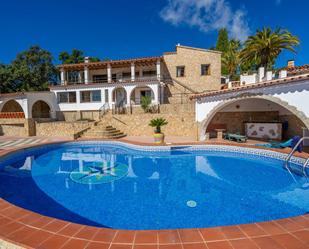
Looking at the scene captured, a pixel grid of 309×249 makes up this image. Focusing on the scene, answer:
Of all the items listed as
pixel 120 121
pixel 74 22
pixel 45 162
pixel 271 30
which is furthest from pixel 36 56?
pixel 271 30

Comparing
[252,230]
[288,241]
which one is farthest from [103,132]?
[288,241]

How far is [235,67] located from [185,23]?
40.6 ft

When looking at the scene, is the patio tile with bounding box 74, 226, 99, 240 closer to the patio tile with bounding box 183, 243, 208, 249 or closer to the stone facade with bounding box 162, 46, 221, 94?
the patio tile with bounding box 183, 243, 208, 249

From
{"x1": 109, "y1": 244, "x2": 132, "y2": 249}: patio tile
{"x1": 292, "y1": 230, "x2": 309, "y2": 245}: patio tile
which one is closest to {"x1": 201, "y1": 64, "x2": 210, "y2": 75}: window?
{"x1": 292, "y1": 230, "x2": 309, "y2": 245}: patio tile

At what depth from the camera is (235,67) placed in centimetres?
2731

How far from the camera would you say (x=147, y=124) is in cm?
1662

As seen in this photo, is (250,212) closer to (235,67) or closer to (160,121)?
(160,121)

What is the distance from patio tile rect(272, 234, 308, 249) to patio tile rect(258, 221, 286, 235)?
0.30ft

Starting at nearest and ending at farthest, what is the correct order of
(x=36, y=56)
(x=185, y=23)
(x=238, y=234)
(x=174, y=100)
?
(x=238, y=234) → (x=174, y=100) → (x=185, y=23) → (x=36, y=56)

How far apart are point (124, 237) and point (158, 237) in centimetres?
51

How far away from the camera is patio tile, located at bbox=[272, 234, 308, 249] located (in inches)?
94.8

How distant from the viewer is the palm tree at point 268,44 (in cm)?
1469

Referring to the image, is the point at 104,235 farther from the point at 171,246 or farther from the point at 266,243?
the point at 266,243

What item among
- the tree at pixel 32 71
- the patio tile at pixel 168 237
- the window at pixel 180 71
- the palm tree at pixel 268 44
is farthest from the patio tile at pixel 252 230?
the tree at pixel 32 71
